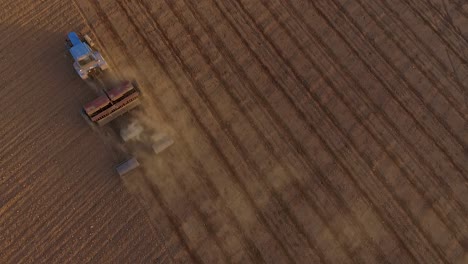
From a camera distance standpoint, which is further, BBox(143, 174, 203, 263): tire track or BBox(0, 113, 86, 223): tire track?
BBox(0, 113, 86, 223): tire track

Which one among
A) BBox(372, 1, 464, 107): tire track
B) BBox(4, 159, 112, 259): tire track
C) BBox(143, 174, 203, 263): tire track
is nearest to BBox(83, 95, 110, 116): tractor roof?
BBox(4, 159, 112, 259): tire track

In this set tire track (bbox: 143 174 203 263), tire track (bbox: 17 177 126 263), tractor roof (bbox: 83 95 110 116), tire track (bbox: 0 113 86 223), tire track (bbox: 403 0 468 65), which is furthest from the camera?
tire track (bbox: 403 0 468 65)

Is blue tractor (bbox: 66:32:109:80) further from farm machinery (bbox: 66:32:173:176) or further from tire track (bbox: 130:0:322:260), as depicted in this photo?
tire track (bbox: 130:0:322:260)

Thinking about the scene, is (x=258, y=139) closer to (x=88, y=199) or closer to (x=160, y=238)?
(x=160, y=238)

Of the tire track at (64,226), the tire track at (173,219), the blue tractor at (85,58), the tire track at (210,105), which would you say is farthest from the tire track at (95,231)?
the blue tractor at (85,58)

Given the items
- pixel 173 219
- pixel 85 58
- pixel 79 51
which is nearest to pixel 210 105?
pixel 173 219

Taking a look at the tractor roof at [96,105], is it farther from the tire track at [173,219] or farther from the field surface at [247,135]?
the tire track at [173,219]

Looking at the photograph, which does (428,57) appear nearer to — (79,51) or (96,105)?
(96,105)
